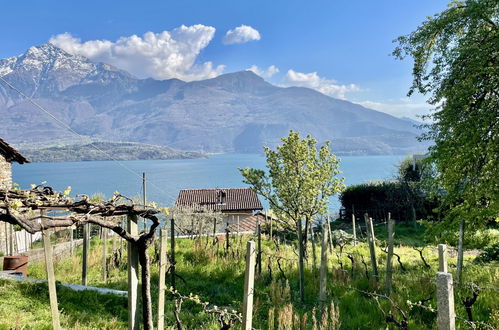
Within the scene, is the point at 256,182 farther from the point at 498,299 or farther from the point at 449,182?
the point at 498,299

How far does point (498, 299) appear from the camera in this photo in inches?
252

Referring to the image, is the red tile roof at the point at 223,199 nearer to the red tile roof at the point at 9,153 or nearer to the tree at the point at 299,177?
the red tile roof at the point at 9,153

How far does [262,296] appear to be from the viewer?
8016 millimetres

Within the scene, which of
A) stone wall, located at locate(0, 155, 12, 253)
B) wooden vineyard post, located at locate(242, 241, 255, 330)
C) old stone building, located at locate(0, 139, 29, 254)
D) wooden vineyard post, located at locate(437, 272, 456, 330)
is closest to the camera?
wooden vineyard post, located at locate(437, 272, 456, 330)

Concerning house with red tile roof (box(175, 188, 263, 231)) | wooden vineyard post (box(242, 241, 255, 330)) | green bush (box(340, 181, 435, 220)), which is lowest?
house with red tile roof (box(175, 188, 263, 231))

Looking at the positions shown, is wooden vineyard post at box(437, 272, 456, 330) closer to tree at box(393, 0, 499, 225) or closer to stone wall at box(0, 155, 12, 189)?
tree at box(393, 0, 499, 225)

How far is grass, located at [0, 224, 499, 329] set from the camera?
5.88 metres

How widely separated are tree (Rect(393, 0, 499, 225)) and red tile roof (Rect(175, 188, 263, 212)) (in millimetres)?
34481

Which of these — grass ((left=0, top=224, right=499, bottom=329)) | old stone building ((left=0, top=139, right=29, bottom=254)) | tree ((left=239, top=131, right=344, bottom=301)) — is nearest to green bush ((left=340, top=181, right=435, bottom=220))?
tree ((left=239, top=131, right=344, bottom=301))

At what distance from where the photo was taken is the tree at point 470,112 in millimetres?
8164

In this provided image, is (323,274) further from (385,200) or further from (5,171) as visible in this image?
(385,200)

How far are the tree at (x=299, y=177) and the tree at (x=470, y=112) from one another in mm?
3914

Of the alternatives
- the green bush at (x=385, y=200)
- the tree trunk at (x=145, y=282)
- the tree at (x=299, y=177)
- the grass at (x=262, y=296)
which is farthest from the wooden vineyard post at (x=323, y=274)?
the green bush at (x=385, y=200)

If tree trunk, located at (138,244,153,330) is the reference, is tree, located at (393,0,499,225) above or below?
above
